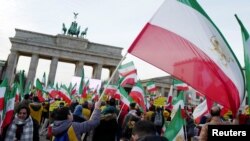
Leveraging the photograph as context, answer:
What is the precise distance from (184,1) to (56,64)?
60601 mm

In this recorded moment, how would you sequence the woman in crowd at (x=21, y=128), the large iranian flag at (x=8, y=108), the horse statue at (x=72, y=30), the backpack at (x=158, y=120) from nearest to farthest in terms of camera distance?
the woman in crowd at (x=21, y=128)
the large iranian flag at (x=8, y=108)
the backpack at (x=158, y=120)
the horse statue at (x=72, y=30)

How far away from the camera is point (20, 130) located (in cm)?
525

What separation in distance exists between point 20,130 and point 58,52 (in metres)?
59.7

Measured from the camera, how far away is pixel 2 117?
6.42 metres

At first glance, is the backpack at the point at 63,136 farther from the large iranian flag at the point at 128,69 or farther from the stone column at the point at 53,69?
the stone column at the point at 53,69

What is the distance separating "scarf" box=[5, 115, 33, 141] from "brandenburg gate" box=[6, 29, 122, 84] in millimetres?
57582

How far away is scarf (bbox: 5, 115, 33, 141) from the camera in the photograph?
5227 millimetres

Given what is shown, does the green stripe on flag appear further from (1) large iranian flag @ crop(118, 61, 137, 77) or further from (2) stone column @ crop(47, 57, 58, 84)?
(2) stone column @ crop(47, 57, 58, 84)

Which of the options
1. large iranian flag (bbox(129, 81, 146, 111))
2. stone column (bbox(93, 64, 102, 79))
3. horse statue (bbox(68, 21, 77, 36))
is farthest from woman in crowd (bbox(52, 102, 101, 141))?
horse statue (bbox(68, 21, 77, 36))

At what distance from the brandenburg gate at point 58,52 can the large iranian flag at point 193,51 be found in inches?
2303

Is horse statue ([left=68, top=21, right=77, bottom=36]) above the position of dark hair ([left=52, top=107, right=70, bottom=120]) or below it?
above

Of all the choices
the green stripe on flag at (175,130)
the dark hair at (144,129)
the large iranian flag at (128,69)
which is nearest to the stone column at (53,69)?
the large iranian flag at (128,69)

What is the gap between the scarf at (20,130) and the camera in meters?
5.23

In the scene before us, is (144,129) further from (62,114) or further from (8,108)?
(8,108)
